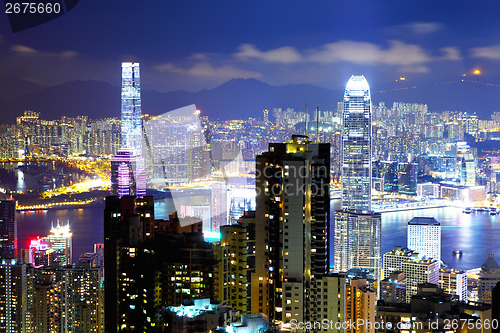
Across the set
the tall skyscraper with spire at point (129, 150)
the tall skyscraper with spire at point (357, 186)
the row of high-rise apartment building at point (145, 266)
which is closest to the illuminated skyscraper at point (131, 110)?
the tall skyscraper with spire at point (129, 150)

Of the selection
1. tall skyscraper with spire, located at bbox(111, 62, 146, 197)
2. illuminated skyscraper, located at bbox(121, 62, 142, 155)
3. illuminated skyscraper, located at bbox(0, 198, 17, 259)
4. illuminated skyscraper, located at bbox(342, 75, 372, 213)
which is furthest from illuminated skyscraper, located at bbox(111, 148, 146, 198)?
illuminated skyscraper, located at bbox(342, 75, 372, 213)

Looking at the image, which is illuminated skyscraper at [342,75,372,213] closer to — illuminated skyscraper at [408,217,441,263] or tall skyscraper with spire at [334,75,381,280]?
tall skyscraper with spire at [334,75,381,280]

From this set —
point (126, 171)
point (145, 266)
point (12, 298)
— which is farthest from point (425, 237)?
point (145, 266)

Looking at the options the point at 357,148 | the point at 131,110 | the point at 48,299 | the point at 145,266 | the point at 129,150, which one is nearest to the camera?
the point at 145,266

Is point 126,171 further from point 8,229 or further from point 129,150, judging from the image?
point 8,229

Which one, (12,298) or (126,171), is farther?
(126,171)

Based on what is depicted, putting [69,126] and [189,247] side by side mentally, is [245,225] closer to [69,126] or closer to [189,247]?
[189,247]

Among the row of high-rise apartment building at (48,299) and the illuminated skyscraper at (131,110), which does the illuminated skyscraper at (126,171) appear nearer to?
the illuminated skyscraper at (131,110)

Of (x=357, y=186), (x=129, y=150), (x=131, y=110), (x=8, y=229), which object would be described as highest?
(x=131, y=110)
